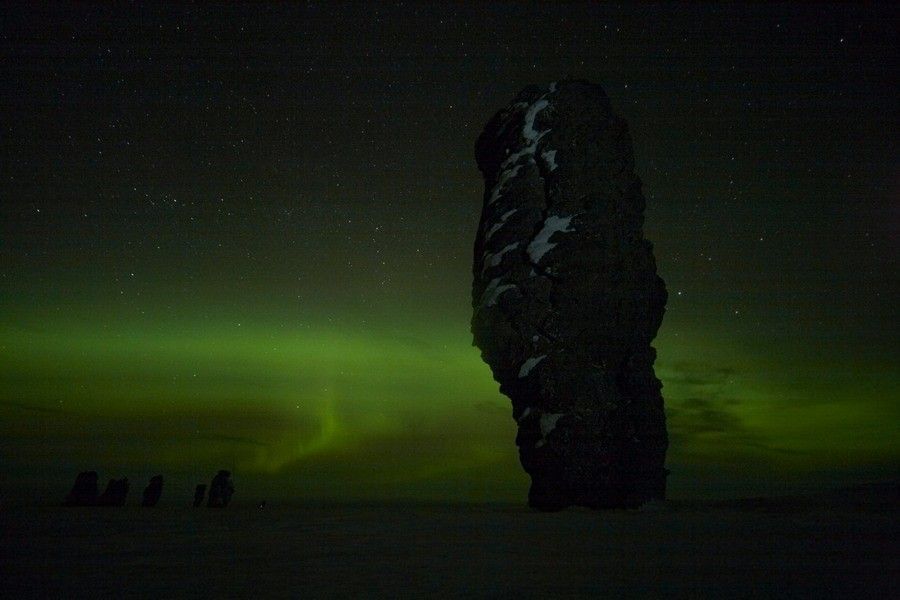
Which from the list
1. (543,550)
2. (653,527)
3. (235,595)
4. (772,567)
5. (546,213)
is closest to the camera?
(235,595)

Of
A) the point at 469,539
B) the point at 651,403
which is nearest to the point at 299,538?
the point at 469,539

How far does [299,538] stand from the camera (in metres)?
14.9

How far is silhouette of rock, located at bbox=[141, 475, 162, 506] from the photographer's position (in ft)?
91.9

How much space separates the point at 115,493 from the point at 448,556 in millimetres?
19320

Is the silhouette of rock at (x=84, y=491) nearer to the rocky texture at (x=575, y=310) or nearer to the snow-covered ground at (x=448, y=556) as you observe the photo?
the snow-covered ground at (x=448, y=556)

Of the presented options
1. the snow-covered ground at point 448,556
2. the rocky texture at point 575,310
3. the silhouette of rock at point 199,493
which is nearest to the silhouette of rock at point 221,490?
the silhouette of rock at point 199,493

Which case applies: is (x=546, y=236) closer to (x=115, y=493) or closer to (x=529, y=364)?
(x=529, y=364)

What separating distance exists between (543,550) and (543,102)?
19591 millimetres

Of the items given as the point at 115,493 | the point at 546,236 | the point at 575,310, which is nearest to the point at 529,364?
the point at 575,310

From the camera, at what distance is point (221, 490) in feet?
92.5

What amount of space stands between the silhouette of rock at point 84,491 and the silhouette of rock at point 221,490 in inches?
140

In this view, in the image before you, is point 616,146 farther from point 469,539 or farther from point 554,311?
point 469,539

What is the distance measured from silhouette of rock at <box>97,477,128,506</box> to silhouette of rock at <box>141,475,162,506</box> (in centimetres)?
70

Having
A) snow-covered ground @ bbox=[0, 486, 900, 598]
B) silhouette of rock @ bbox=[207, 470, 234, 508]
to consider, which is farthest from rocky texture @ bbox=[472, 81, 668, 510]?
silhouette of rock @ bbox=[207, 470, 234, 508]
